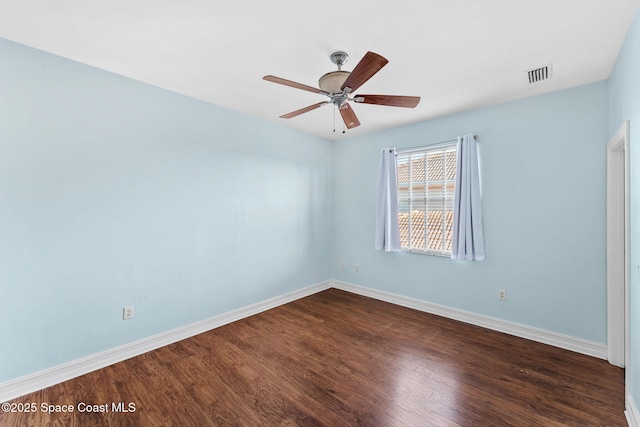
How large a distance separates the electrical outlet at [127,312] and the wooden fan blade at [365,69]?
2679 mm

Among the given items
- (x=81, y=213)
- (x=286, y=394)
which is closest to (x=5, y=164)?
(x=81, y=213)

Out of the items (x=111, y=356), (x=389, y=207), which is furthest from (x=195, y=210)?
(x=389, y=207)

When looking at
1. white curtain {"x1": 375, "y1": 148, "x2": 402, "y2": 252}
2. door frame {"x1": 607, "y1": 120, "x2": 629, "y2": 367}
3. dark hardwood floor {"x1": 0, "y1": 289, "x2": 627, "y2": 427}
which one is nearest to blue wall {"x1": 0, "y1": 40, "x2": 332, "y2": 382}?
dark hardwood floor {"x1": 0, "y1": 289, "x2": 627, "y2": 427}

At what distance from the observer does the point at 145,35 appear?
6.16 ft

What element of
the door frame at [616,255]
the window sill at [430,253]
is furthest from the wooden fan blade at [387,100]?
the window sill at [430,253]

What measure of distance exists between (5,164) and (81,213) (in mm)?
540

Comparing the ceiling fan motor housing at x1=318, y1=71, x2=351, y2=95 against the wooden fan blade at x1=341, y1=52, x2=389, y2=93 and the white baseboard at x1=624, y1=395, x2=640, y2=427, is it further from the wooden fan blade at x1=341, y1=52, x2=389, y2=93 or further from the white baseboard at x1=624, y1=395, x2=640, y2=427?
the white baseboard at x1=624, y1=395, x2=640, y2=427

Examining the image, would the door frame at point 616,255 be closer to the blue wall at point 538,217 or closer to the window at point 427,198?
the blue wall at point 538,217

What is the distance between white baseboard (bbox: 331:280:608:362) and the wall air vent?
8.08ft

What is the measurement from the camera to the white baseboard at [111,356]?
6.47 ft

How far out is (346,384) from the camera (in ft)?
6.97

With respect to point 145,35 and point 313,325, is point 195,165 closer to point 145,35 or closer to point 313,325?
Answer: point 145,35

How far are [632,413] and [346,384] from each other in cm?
179

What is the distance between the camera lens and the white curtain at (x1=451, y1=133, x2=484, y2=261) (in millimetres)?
3125
